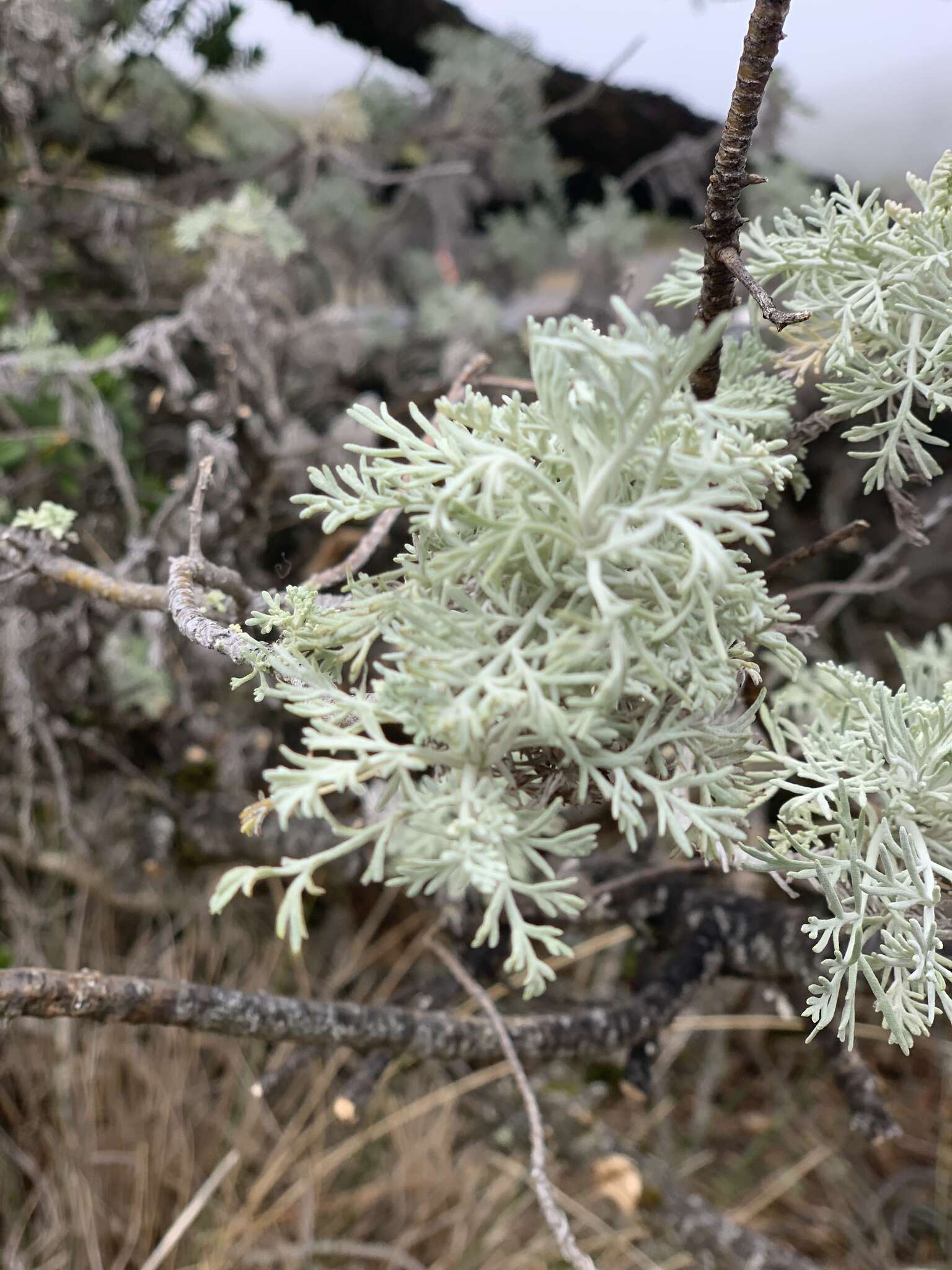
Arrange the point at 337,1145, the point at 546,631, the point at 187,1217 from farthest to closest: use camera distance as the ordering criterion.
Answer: the point at 337,1145 < the point at 187,1217 < the point at 546,631

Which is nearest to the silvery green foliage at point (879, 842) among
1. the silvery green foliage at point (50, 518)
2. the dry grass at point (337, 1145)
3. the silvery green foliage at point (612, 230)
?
the silvery green foliage at point (50, 518)

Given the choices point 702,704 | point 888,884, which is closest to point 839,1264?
point 888,884

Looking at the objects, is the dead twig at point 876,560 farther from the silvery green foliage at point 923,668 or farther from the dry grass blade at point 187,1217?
the dry grass blade at point 187,1217

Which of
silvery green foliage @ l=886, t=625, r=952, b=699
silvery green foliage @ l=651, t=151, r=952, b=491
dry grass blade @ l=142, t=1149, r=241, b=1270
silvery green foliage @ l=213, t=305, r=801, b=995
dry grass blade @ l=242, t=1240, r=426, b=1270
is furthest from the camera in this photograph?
dry grass blade @ l=242, t=1240, r=426, b=1270

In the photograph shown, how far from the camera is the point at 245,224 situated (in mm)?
895

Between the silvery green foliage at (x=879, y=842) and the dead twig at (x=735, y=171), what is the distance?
170 mm

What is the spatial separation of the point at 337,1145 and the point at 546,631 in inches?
41.3

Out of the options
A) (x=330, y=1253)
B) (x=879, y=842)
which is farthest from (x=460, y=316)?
(x=330, y=1253)

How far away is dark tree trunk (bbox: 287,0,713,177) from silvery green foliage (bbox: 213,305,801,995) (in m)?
1.05

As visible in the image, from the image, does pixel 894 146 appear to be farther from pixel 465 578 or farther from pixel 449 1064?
pixel 449 1064

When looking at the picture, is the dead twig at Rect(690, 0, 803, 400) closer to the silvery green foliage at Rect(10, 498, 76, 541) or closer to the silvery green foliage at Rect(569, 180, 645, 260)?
the silvery green foliage at Rect(10, 498, 76, 541)

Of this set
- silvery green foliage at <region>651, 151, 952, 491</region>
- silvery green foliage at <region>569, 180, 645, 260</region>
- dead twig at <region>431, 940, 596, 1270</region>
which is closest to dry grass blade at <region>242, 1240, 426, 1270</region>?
dead twig at <region>431, 940, 596, 1270</region>

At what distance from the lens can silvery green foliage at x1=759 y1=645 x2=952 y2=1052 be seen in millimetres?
323

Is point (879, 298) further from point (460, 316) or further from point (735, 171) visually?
point (460, 316)
